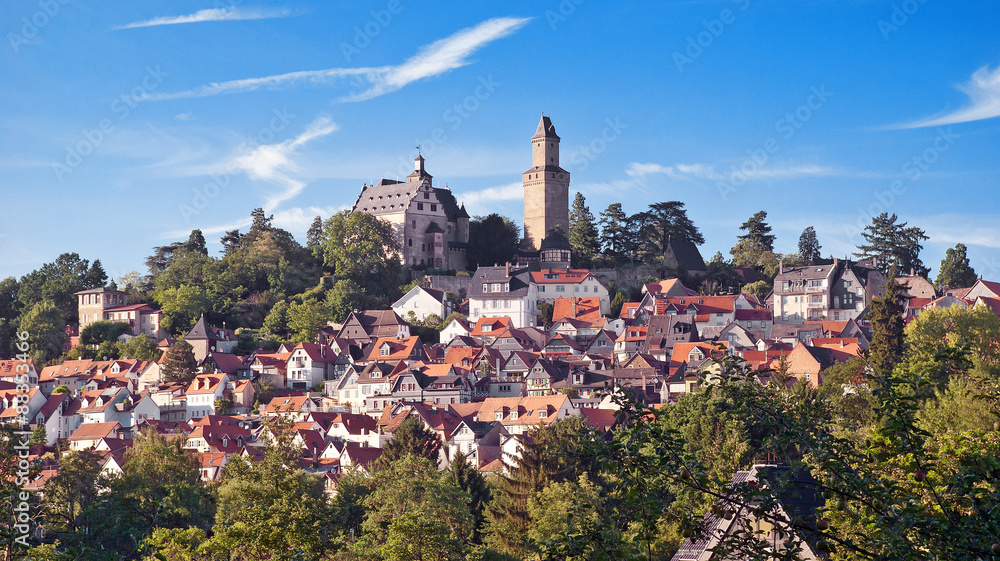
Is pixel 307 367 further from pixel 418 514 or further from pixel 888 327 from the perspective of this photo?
pixel 418 514

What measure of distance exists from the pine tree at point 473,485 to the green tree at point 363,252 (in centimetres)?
4728

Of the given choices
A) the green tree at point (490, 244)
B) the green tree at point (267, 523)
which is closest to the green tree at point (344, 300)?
the green tree at point (490, 244)

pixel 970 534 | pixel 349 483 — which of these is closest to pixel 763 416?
pixel 970 534

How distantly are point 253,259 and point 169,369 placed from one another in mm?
17973

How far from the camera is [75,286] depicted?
100562 mm

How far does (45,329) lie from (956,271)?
7494cm

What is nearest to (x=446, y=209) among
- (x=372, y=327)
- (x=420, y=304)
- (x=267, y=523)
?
(x=420, y=304)

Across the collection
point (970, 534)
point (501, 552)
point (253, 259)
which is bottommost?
point (501, 552)

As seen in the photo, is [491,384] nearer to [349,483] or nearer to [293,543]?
[349,483]

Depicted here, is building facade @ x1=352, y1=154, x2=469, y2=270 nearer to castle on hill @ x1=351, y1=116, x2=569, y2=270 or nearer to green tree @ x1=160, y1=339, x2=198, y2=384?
castle on hill @ x1=351, y1=116, x2=569, y2=270

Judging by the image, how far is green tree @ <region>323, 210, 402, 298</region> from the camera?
95.7 meters

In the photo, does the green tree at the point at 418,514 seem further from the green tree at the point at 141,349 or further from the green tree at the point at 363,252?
the green tree at the point at 363,252

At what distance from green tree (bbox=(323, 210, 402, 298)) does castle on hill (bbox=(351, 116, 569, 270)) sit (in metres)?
2.27

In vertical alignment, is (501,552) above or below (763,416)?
below
